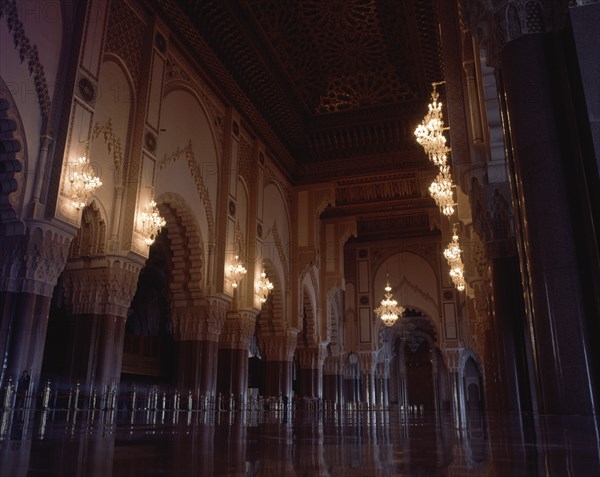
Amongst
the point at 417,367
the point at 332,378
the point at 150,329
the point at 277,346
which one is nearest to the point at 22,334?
the point at 150,329

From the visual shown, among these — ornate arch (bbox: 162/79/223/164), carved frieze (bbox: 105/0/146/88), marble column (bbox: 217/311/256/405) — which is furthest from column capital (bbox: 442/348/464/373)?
carved frieze (bbox: 105/0/146/88)

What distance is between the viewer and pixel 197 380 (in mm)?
10133

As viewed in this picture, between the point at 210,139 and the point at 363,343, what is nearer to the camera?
the point at 210,139

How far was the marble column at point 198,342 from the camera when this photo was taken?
1021 cm

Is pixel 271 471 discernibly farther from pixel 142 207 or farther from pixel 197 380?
pixel 197 380

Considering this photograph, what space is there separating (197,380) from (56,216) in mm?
4885

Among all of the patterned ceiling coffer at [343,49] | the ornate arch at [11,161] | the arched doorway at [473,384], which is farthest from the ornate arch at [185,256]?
the arched doorway at [473,384]

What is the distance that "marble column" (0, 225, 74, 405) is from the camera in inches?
239

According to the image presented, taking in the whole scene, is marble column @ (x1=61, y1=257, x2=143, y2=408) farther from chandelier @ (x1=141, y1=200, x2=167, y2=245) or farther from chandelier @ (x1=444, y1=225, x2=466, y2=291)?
chandelier @ (x1=444, y1=225, x2=466, y2=291)

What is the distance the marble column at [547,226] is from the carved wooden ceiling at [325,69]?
23.2 ft

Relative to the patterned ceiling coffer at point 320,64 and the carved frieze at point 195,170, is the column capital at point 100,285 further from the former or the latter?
the patterned ceiling coffer at point 320,64

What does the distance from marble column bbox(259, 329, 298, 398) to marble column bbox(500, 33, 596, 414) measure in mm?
11380

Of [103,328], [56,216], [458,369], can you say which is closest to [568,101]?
[56,216]

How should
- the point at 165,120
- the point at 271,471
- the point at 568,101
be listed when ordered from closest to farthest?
the point at 271,471
the point at 568,101
the point at 165,120
